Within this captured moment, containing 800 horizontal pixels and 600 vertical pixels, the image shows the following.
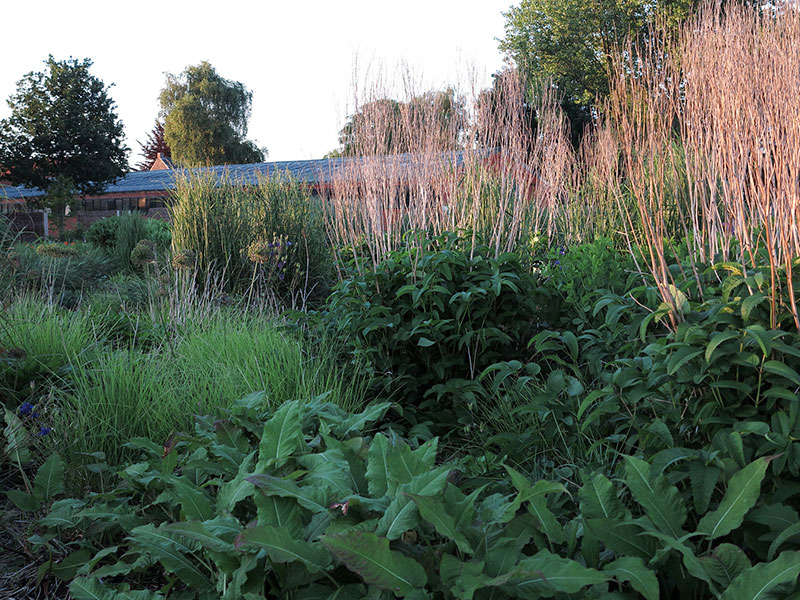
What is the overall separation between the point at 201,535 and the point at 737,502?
121 centimetres

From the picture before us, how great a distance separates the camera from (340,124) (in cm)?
492

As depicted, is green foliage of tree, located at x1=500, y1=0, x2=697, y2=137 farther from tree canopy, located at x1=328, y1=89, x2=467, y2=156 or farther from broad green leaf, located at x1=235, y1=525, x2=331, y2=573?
broad green leaf, located at x1=235, y1=525, x2=331, y2=573

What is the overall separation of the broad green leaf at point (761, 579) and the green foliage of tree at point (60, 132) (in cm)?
2766

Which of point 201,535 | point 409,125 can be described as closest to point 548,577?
point 201,535

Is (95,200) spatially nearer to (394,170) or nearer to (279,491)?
(394,170)

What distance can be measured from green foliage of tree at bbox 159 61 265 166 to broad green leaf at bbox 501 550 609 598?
36057 millimetres

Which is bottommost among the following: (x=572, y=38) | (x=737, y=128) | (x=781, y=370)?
(x=781, y=370)

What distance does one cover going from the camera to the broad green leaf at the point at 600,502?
145 cm

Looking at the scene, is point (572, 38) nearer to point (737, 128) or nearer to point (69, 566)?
point (737, 128)

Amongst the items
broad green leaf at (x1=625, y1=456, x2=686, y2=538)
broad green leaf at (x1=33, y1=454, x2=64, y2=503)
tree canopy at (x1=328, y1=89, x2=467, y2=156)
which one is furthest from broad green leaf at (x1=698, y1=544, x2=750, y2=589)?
tree canopy at (x1=328, y1=89, x2=467, y2=156)

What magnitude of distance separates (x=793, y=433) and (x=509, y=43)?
29028 mm

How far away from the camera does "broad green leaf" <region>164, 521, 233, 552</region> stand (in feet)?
4.47

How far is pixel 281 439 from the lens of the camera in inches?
66.3

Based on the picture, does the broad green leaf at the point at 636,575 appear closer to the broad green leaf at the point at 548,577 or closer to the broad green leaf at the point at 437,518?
the broad green leaf at the point at 548,577
